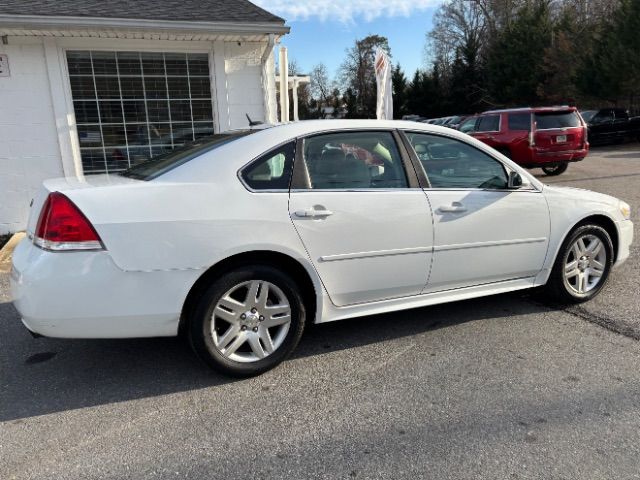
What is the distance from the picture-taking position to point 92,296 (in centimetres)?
273

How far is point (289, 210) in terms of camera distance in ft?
10.1

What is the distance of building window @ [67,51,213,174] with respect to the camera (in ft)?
24.7

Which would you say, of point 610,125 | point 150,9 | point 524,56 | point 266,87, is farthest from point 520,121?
point 524,56

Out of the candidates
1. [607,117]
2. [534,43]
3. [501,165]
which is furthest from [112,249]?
[534,43]

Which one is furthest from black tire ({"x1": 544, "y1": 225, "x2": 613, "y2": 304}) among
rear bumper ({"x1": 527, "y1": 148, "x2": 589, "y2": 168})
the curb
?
rear bumper ({"x1": 527, "y1": 148, "x2": 589, "y2": 168})

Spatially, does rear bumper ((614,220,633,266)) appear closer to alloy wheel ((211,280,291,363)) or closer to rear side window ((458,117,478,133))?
alloy wheel ((211,280,291,363))

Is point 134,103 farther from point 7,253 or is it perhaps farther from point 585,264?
point 585,264

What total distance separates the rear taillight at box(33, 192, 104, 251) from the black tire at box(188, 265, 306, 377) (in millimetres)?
669

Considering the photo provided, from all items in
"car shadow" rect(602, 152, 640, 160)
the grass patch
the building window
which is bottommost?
"car shadow" rect(602, 152, 640, 160)

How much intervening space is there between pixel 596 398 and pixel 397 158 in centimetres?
191

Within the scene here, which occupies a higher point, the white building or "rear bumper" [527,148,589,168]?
the white building

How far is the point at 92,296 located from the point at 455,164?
2615mm

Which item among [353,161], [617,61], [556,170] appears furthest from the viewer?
[617,61]

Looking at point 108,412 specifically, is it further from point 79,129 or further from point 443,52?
point 443,52
